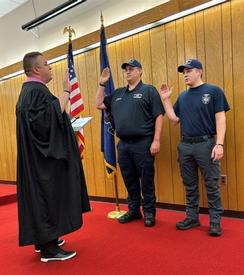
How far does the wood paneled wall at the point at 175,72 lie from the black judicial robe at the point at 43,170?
1.45m

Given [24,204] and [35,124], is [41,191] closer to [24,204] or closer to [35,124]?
[24,204]

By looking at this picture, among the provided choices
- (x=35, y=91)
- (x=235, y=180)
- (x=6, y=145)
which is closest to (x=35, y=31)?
(x=6, y=145)

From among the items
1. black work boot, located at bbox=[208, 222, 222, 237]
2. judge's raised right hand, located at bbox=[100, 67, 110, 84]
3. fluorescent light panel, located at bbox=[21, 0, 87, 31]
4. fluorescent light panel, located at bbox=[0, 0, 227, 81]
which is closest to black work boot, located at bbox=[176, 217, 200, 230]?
black work boot, located at bbox=[208, 222, 222, 237]

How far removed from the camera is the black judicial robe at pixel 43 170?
2133 millimetres

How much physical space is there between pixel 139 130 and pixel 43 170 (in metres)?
1.02

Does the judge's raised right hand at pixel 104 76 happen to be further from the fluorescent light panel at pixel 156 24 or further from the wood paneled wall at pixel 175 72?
the fluorescent light panel at pixel 156 24

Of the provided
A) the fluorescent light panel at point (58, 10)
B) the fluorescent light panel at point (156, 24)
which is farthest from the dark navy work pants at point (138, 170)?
the fluorescent light panel at point (58, 10)

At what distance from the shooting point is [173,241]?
96.9 inches

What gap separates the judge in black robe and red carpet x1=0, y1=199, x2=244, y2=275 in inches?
10.7

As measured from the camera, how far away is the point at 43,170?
85.9 inches

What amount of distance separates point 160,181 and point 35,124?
72.2 inches

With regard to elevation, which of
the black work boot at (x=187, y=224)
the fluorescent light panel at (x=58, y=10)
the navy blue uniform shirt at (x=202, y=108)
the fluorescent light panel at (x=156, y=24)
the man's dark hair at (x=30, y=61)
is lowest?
the black work boot at (x=187, y=224)

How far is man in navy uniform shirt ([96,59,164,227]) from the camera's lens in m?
2.81

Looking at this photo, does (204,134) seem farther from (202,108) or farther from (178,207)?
(178,207)
